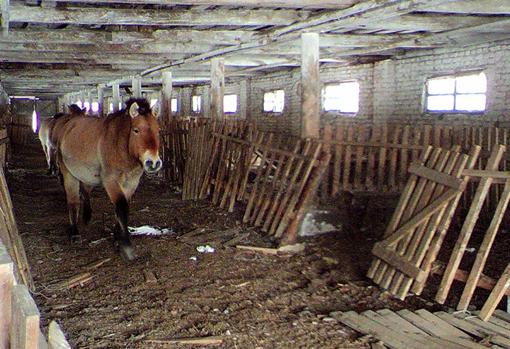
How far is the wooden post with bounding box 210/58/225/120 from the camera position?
11922 mm

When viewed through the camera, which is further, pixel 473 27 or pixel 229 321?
pixel 473 27

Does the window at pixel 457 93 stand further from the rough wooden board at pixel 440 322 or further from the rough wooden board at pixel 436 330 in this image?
the rough wooden board at pixel 436 330

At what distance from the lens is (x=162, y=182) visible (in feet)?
41.7

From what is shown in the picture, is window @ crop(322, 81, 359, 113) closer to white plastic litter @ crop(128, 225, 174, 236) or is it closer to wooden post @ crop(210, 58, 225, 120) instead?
wooden post @ crop(210, 58, 225, 120)

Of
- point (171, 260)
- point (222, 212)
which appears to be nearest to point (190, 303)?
point (171, 260)

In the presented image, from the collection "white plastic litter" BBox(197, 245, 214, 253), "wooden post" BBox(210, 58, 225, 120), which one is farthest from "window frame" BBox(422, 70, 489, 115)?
"white plastic litter" BBox(197, 245, 214, 253)

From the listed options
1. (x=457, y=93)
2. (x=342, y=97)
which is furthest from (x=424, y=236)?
(x=342, y=97)

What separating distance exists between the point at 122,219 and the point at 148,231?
1.39 metres

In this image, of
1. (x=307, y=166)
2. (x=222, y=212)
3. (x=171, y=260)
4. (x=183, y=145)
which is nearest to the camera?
(x=171, y=260)

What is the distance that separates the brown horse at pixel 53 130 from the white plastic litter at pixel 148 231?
2942 mm

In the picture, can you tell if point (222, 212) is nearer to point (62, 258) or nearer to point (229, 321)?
point (62, 258)

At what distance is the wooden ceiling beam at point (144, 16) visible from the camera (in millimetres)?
6609

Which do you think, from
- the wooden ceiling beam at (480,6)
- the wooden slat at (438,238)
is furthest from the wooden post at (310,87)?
the wooden slat at (438,238)

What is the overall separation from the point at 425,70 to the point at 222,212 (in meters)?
6.07
